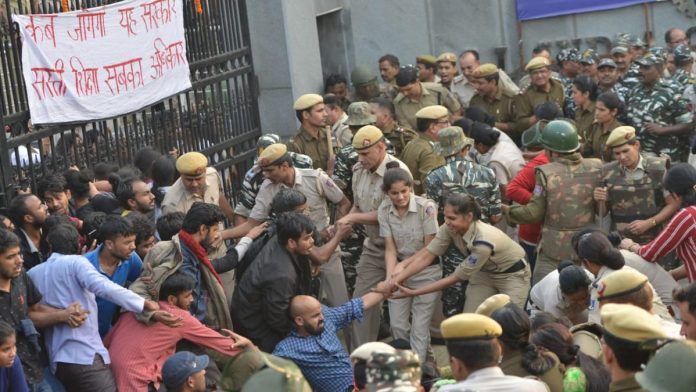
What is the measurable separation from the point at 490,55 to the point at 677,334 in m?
11.7

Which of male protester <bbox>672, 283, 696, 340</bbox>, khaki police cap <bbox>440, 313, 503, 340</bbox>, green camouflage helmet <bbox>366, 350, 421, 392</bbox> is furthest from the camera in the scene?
male protester <bbox>672, 283, 696, 340</bbox>

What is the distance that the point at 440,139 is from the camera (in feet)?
34.0

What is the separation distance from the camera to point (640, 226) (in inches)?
389

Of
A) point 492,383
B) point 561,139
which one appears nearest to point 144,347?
point 492,383

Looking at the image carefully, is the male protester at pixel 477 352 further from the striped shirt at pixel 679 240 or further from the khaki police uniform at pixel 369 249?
the khaki police uniform at pixel 369 249

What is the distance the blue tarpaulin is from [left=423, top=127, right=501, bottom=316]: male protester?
8166 mm

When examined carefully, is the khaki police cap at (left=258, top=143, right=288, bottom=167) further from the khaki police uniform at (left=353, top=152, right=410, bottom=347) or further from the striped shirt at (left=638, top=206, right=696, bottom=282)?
the striped shirt at (left=638, top=206, right=696, bottom=282)

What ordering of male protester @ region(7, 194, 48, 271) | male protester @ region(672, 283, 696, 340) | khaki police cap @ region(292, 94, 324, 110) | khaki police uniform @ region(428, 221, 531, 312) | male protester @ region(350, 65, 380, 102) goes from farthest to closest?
male protester @ region(350, 65, 380, 102) → khaki police cap @ region(292, 94, 324, 110) → khaki police uniform @ region(428, 221, 531, 312) → male protester @ region(7, 194, 48, 271) → male protester @ region(672, 283, 696, 340)

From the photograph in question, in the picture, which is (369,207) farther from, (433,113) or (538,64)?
(538,64)

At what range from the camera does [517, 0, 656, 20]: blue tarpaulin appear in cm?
1783

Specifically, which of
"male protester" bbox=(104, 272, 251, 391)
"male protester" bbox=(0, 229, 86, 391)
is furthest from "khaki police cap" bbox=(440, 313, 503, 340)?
"male protester" bbox=(0, 229, 86, 391)

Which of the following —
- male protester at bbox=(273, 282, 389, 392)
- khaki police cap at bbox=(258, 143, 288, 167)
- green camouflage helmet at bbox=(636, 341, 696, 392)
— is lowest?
male protester at bbox=(273, 282, 389, 392)

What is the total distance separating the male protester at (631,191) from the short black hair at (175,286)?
331 cm

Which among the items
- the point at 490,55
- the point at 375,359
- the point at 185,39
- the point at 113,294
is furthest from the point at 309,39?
the point at 375,359
